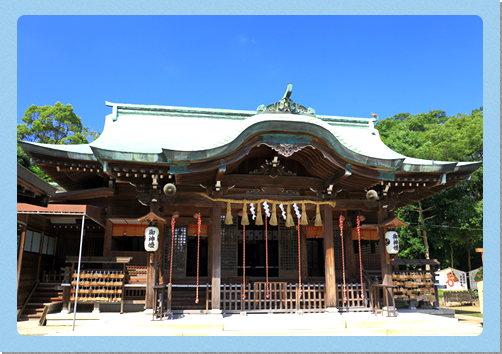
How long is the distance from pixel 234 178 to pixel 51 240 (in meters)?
7.71

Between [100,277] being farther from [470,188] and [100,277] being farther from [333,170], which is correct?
[470,188]

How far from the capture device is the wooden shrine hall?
886 centimetres

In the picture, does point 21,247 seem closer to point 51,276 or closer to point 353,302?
point 51,276

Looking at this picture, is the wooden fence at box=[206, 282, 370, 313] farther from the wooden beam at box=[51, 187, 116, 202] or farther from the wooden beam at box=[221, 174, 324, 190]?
the wooden beam at box=[51, 187, 116, 202]

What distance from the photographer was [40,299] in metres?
10.8

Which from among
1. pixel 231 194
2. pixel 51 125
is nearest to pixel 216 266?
pixel 231 194

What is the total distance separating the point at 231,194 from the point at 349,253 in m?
5.41

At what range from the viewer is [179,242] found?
11.6 metres

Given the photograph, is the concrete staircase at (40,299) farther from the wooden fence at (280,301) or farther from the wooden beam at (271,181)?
the wooden beam at (271,181)

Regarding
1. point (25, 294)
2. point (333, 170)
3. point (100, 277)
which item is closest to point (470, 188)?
point (333, 170)

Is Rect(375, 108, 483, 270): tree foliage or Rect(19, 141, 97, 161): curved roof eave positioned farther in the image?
Rect(375, 108, 483, 270): tree foliage

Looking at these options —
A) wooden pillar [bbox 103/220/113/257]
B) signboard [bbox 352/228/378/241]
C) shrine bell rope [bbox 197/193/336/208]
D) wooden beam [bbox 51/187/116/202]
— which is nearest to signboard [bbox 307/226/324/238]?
signboard [bbox 352/228/378/241]

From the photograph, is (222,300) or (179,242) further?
(179,242)

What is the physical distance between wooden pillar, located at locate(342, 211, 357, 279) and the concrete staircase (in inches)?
376
